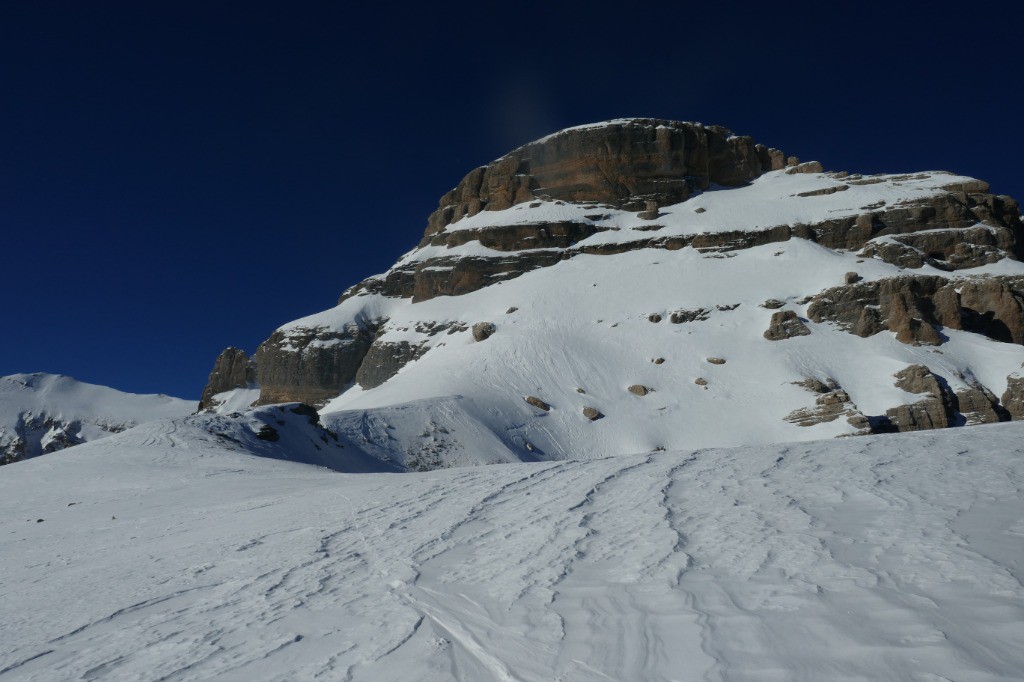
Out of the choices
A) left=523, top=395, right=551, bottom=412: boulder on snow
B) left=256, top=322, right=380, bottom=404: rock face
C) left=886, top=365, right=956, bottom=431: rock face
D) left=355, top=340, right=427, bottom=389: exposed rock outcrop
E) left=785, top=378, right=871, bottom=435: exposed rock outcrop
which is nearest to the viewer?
left=886, top=365, right=956, bottom=431: rock face

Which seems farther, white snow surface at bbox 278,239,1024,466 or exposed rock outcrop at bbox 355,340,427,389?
exposed rock outcrop at bbox 355,340,427,389

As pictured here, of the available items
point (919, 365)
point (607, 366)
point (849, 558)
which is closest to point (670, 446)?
point (607, 366)

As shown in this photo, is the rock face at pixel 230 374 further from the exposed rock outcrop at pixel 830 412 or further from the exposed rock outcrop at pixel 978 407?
the exposed rock outcrop at pixel 978 407

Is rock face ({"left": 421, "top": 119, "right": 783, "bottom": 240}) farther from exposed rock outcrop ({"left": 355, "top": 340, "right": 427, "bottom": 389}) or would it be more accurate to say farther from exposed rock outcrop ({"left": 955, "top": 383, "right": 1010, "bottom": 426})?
exposed rock outcrop ({"left": 955, "top": 383, "right": 1010, "bottom": 426})

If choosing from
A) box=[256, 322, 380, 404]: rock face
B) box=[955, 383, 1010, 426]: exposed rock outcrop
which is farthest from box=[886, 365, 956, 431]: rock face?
box=[256, 322, 380, 404]: rock face

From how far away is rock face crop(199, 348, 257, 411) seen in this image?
8475cm

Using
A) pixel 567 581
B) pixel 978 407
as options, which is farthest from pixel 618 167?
pixel 567 581

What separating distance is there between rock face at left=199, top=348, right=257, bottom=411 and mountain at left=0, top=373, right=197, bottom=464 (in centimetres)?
2785

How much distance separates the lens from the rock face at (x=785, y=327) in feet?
160

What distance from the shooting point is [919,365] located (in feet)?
133

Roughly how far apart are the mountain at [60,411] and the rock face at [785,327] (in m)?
105

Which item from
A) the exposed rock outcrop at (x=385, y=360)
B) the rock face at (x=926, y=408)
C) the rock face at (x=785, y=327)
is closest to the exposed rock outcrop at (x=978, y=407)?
the rock face at (x=926, y=408)

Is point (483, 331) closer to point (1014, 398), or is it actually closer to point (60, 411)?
point (1014, 398)

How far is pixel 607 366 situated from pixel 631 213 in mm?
36108
